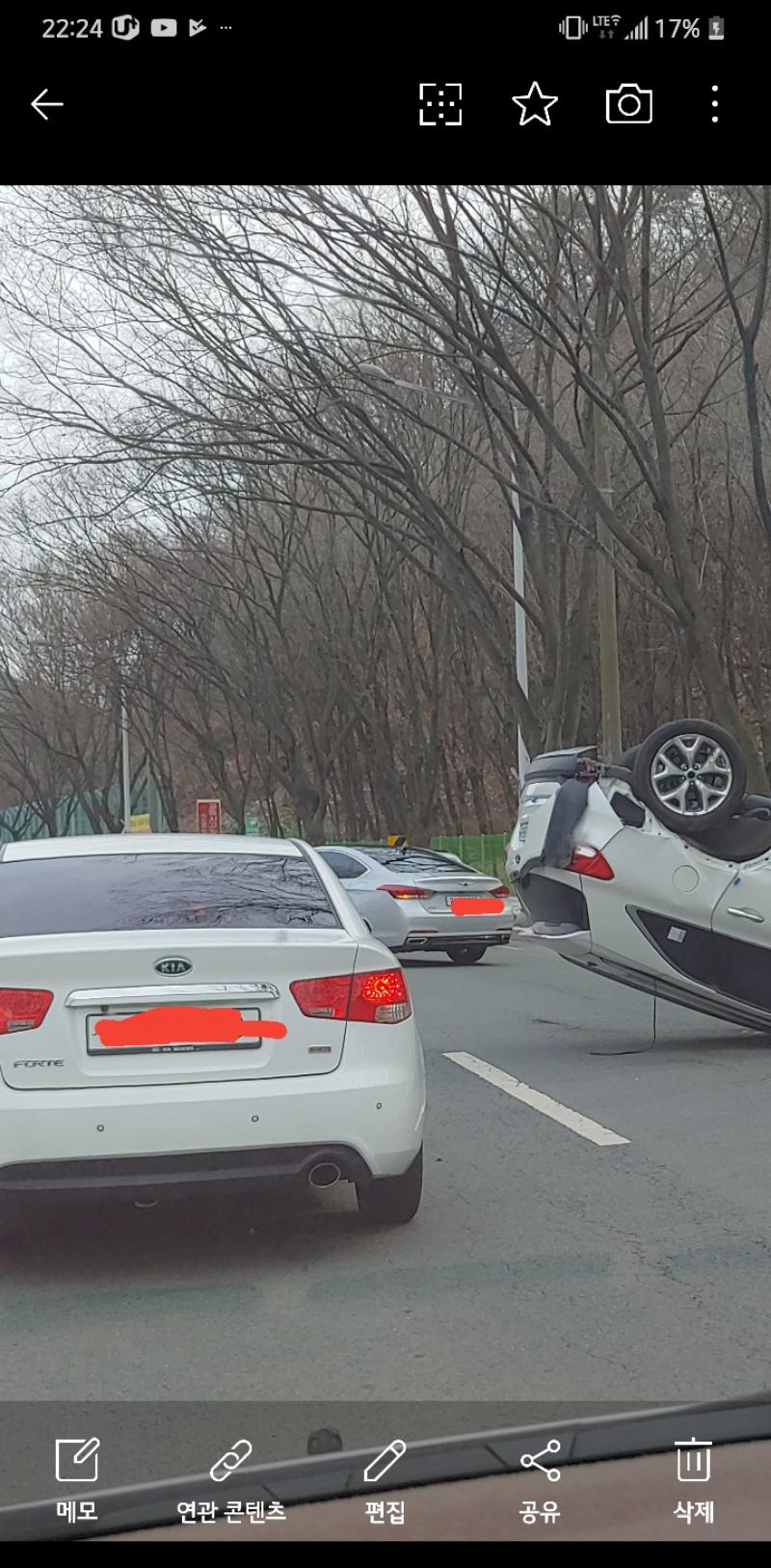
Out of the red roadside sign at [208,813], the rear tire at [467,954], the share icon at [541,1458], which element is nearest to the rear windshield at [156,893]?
the share icon at [541,1458]

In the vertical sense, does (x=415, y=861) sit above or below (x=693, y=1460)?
below

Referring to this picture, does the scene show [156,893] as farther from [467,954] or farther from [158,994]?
[467,954]

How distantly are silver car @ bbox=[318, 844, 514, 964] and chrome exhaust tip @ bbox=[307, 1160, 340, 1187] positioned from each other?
13138 millimetres

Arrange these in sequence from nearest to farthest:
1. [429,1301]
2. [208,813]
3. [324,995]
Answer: [429,1301]
[324,995]
[208,813]

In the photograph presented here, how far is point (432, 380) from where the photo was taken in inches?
1114

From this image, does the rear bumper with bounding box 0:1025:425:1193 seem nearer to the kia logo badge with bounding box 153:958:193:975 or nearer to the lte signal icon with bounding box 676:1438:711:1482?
the kia logo badge with bounding box 153:958:193:975

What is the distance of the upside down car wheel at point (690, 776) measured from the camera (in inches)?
415

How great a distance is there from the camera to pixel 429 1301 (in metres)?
5.31

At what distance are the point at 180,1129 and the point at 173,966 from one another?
550mm

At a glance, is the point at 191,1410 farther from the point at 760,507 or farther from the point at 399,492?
the point at 399,492
